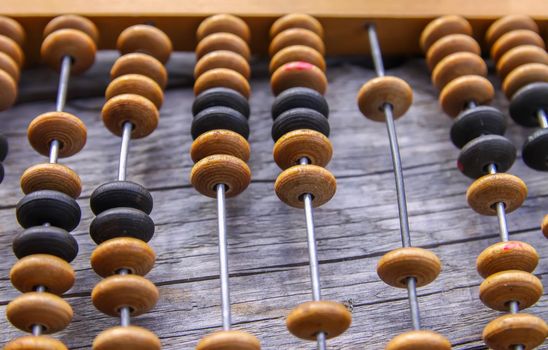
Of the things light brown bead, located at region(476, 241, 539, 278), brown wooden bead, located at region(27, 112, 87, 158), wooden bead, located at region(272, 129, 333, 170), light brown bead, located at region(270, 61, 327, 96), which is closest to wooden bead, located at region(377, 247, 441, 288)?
light brown bead, located at region(476, 241, 539, 278)

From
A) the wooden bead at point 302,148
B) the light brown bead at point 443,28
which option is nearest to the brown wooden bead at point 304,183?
the wooden bead at point 302,148

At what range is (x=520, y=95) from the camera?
1606 mm

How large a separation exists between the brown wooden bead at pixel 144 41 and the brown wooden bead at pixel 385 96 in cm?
38

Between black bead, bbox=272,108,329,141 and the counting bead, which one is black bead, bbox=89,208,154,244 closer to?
the counting bead

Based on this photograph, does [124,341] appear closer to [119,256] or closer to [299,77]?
[119,256]

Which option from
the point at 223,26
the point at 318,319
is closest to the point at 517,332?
the point at 318,319

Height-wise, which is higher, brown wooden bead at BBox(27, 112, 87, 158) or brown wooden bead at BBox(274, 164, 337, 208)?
brown wooden bead at BBox(27, 112, 87, 158)

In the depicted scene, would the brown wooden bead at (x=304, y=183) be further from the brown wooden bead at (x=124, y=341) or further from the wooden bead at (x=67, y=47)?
the wooden bead at (x=67, y=47)

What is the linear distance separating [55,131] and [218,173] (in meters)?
0.28

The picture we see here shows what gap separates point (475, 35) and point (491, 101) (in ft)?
0.63

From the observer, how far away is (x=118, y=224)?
4.32 ft

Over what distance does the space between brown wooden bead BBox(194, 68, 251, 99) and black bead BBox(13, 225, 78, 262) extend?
42cm

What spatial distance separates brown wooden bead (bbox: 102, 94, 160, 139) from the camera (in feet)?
4.93

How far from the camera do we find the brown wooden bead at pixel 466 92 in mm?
1607
